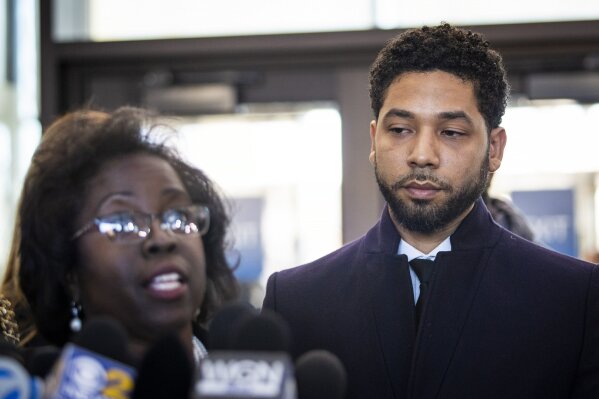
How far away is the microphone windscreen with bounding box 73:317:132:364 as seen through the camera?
1.05 m

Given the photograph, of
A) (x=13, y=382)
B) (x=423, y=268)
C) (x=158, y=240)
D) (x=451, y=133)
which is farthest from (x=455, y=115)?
(x=13, y=382)

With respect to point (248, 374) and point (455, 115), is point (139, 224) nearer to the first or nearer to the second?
point (455, 115)

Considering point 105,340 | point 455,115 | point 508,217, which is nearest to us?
point 105,340

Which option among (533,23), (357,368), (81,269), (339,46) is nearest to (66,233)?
(81,269)

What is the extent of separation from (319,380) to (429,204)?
625 millimetres

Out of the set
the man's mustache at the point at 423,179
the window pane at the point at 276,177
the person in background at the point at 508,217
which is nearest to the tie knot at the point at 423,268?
the man's mustache at the point at 423,179

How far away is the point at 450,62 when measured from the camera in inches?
65.7

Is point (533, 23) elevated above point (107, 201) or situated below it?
above

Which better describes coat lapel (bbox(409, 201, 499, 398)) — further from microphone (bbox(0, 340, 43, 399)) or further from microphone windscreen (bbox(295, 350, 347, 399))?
microphone (bbox(0, 340, 43, 399))

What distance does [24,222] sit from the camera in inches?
66.5

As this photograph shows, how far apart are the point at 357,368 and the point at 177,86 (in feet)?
6.20

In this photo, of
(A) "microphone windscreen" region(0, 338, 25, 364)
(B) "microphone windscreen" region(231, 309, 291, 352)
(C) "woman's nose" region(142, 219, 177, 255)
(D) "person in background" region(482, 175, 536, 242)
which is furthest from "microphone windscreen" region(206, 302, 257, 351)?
(D) "person in background" region(482, 175, 536, 242)

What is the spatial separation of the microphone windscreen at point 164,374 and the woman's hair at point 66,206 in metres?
A: 0.67

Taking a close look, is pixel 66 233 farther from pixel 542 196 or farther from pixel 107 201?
pixel 542 196
